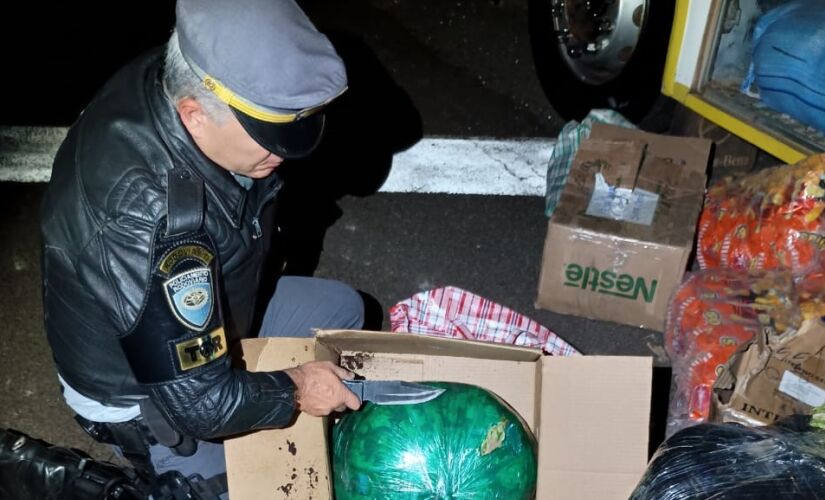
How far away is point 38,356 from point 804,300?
2.72 meters

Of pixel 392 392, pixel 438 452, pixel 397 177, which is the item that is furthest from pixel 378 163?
pixel 438 452

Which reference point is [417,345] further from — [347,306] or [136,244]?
[136,244]

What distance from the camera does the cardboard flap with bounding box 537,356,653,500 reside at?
2055mm

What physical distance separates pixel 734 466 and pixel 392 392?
832 mm

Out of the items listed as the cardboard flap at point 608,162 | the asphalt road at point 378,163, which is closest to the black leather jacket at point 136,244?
the asphalt road at point 378,163

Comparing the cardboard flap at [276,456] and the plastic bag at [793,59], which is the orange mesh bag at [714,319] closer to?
the plastic bag at [793,59]

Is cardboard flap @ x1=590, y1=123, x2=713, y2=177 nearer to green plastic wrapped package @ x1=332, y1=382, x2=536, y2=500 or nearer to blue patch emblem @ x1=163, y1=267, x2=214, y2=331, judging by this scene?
green plastic wrapped package @ x1=332, y1=382, x2=536, y2=500

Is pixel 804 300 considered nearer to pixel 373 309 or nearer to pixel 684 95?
pixel 684 95

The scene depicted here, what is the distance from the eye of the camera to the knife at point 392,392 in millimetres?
2164

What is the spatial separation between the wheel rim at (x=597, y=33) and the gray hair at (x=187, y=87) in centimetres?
238

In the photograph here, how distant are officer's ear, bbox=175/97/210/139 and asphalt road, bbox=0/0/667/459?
1621 millimetres

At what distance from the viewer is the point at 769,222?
3.01 m

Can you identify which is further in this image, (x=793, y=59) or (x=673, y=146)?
(x=673, y=146)

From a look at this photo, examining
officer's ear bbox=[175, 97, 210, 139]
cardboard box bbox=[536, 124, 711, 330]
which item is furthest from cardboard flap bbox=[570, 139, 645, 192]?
officer's ear bbox=[175, 97, 210, 139]
